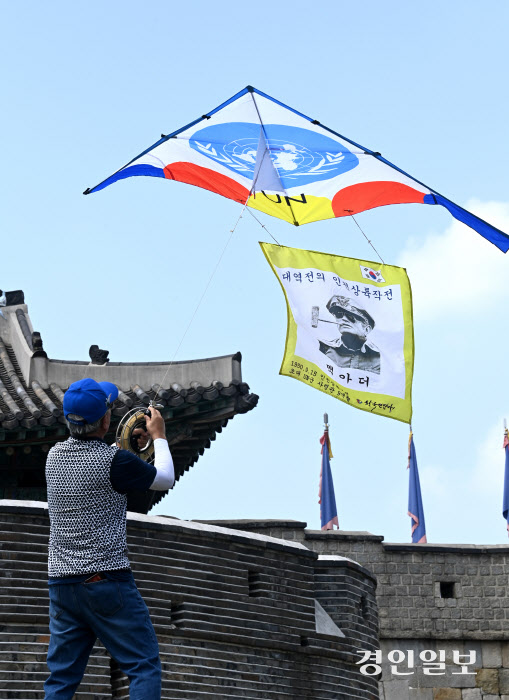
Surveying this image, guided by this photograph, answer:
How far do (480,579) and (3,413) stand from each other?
9.36 m

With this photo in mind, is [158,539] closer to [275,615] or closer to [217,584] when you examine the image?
[217,584]

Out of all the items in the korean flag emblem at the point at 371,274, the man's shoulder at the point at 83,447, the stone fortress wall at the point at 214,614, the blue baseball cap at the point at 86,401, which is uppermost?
the korean flag emblem at the point at 371,274

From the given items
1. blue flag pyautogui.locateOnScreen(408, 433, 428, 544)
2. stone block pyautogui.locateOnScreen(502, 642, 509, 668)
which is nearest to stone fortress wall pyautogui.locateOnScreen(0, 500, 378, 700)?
stone block pyautogui.locateOnScreen(502, 642, 509, 668)

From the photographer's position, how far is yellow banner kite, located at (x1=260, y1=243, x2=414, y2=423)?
36.4ft

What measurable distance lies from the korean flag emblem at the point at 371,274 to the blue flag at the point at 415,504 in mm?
11889

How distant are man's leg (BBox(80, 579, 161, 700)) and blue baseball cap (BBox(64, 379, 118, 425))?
0.72 metres

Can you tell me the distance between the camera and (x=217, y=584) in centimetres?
1021

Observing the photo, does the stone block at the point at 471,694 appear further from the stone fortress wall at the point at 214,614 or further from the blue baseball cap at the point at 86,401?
the blue baseball cap at the point at 86,401

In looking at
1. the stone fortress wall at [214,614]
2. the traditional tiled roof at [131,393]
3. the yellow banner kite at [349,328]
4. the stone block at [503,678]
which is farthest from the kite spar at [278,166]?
the stone block at [503,678]

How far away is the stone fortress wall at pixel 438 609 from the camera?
17.8m

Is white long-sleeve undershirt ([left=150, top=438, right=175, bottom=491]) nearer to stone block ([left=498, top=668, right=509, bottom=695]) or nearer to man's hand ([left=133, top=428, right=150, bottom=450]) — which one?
man's hand ([left=133, top=428, right=150, bottom=450])

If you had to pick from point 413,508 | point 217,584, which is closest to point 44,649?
point 217,584

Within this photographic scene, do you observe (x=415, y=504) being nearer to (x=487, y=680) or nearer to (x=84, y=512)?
(x=487, y=680)

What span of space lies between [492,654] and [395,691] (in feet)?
5.59
